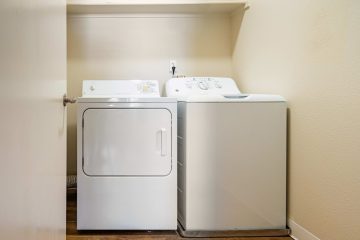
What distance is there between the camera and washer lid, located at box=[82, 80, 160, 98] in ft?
8.52

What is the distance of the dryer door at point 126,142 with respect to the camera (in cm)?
195

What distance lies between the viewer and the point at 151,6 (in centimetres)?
265

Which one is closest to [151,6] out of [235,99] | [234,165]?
[235,99]

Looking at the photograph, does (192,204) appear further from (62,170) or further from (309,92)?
(309,92)

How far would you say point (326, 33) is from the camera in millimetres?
1551

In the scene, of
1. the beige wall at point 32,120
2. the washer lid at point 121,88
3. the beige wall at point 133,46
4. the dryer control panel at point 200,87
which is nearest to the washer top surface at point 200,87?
the dryer control panel at point 200,87

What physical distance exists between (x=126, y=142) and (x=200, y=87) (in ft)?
2.92

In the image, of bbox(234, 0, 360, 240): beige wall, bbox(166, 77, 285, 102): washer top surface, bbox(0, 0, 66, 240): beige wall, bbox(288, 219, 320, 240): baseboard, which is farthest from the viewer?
bbox(166, 77, 285, 102): washer top surface

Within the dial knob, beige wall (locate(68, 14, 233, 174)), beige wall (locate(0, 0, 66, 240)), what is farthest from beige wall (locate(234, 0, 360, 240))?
beige wall (locate(0, 0, 66, 240))

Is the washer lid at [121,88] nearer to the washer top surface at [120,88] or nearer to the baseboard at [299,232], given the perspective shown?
the washer top surface at [120,88]

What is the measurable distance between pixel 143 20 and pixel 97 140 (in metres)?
1.43

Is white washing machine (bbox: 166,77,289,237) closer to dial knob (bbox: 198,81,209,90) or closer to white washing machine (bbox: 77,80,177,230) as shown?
white washing machine (bbox: 77,80,177,230)

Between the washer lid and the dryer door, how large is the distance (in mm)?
647

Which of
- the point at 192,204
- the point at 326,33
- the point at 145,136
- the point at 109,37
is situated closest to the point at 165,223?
the point at 192,204
